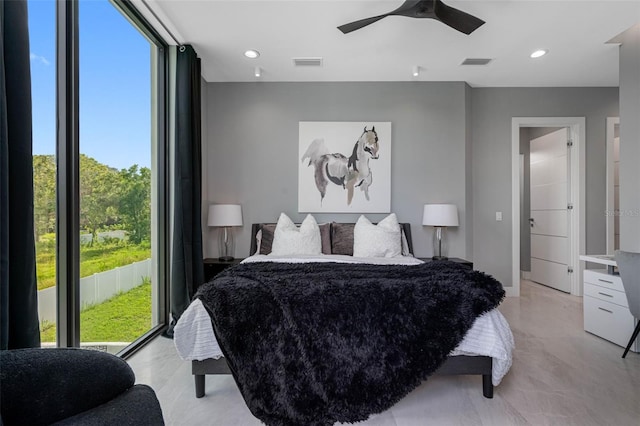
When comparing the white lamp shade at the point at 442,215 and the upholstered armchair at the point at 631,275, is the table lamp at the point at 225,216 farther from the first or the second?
the upholstered armchair at the point at 631,275

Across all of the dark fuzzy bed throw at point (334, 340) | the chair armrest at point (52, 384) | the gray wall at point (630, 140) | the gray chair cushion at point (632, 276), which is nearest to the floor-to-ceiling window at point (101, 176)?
the dark fuzzy bed throw at point (334, 340)

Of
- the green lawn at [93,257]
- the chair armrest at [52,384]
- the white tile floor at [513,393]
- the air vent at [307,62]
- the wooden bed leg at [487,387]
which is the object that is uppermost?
the air vent at [307,62]

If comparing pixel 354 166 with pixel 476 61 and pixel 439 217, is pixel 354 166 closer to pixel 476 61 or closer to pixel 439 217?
pixel 439 217

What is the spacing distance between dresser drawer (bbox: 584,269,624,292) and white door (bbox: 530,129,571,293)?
5.12ft

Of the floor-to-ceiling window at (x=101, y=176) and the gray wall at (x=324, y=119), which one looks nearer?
the floor-to-ceiling window at (x=101, y=176)

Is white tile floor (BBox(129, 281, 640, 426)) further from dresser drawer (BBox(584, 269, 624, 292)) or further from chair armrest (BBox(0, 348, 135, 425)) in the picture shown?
chair armrest (BBox(0, 348, 135, 425))

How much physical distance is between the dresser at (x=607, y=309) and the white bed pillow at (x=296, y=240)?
101 inches

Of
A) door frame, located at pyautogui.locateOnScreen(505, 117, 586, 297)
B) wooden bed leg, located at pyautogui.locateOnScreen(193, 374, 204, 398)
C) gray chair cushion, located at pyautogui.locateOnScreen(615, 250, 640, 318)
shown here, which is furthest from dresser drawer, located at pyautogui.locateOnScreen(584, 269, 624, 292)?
wooden bed leg, located at pyautogui.locateOnScreen(193, 374, 204, 398)

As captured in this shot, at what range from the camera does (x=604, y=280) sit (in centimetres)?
268

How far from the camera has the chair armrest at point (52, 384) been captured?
2.70 ft

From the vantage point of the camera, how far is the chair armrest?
0.82 metres

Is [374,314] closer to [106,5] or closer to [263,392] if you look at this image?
[263,392]

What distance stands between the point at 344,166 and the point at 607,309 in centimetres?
283

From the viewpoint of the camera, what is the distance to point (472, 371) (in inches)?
69.8
